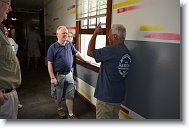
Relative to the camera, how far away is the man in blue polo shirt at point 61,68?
4.49ft

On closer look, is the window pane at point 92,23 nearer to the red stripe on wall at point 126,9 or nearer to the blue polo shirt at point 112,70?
the red stripe on wall at point 126,9

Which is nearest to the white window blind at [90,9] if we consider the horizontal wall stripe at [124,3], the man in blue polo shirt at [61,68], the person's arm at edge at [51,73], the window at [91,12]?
the window at [91,12]

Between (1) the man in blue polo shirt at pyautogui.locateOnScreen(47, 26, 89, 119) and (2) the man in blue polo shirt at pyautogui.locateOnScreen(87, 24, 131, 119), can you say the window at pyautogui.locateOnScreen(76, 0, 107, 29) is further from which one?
(2) the man in blue polo shirt at pyautogui.locateOnScreen(87, 24, 131, 119)

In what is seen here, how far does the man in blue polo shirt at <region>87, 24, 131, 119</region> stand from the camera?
0.93 meters

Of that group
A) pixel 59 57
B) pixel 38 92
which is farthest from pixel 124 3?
pixel 38 92

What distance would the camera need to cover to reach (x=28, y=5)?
1.36m

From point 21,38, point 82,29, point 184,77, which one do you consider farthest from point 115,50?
point 82,29

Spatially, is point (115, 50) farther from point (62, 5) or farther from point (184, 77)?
point (62, 5)

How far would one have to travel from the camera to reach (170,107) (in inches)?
30.5

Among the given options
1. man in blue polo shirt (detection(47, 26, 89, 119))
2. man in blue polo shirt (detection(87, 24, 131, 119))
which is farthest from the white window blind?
man in blue polo shirt (detection(87, 24, 131, 119))

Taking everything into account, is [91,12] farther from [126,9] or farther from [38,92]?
[38,92]

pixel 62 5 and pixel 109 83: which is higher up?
pixel 62 5

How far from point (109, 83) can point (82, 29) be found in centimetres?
98

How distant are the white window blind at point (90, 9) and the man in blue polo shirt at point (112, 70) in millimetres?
451
